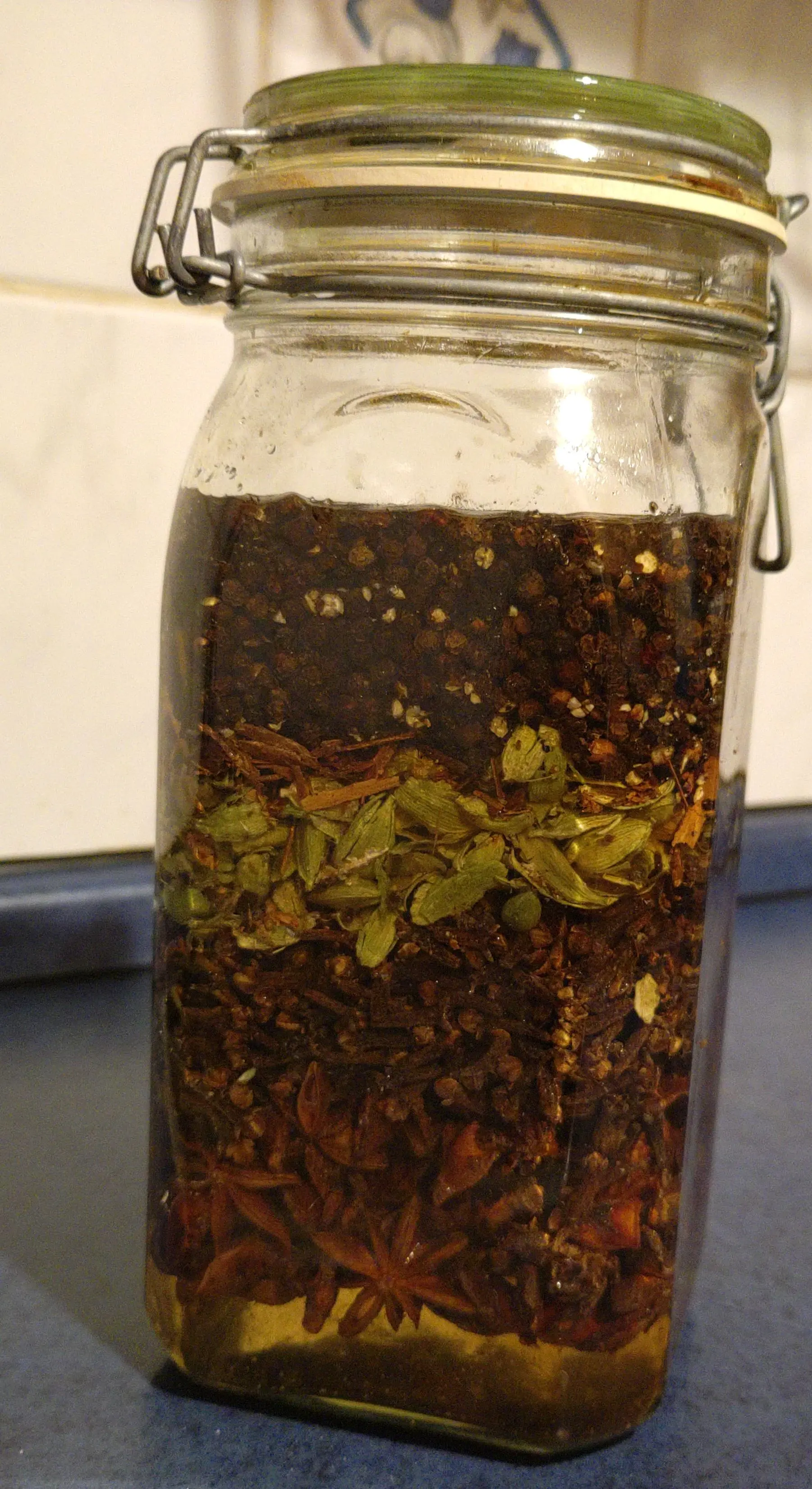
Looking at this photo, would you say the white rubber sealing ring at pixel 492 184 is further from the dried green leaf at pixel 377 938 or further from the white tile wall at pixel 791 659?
the white tile wall at pixel 791 659

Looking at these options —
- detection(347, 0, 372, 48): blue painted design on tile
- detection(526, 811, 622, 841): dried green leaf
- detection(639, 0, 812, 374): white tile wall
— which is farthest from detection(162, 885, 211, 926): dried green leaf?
detection(639, 0, 812, 374): white tile wall

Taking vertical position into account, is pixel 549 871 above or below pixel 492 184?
below

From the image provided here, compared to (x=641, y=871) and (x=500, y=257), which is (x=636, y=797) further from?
(x=500, y=257)

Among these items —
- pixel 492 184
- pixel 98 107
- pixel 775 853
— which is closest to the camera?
pixel 492 184

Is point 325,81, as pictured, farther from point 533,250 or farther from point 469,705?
point 469,705

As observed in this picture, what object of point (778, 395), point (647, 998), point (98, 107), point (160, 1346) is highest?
point (98, 107)

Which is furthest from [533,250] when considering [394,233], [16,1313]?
[16,1313]

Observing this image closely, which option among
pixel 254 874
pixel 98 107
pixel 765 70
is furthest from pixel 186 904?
pixel 765 70
